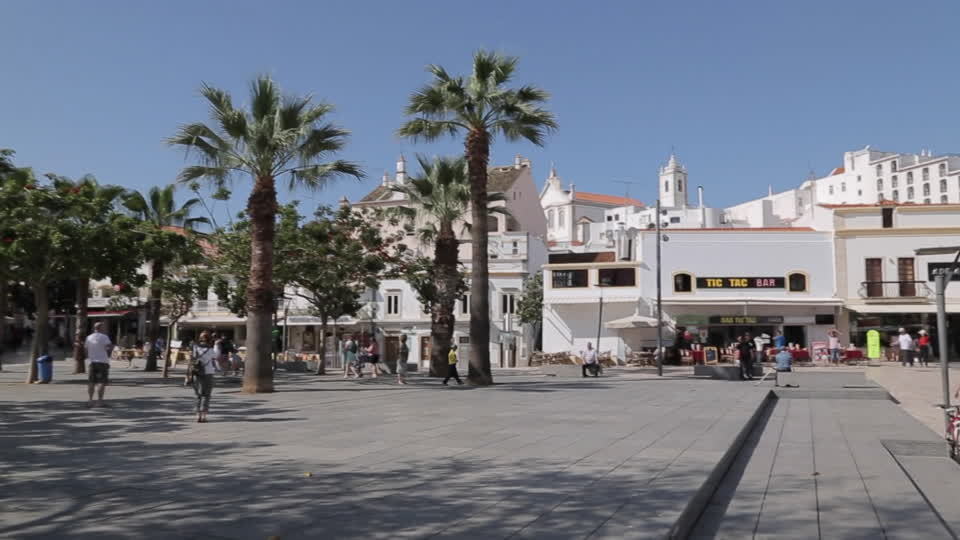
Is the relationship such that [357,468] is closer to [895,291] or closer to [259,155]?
[259,155]

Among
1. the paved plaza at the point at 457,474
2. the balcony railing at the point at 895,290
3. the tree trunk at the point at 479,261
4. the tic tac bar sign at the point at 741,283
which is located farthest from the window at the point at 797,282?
the paved plaza at the point at 457,474

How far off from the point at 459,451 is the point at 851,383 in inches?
694

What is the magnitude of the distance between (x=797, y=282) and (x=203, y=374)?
36.0 m

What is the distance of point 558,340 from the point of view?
144 ft

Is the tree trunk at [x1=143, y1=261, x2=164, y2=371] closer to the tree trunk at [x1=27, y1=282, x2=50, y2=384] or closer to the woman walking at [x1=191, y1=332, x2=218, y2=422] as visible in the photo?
the tree trunk at [x1=27, y1=282, x2=50, y2=384]

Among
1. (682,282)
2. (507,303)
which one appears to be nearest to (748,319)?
(682,282)

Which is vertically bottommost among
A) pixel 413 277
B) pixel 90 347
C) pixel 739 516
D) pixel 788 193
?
pixel 739 516

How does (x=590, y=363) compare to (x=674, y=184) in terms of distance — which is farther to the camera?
(x=674, y=184)

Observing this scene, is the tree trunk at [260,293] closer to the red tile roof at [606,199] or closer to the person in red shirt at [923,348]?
the person in red shirt at [923,348]

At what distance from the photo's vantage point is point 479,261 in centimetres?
2217

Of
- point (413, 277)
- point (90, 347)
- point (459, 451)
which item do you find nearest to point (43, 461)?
point (459, 451)

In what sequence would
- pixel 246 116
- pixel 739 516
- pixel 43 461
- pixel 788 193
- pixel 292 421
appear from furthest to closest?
1. pixel 788 193
2. pixel 246 116
3. pixel 292 421
4. pixel 43 461
5. pixel 739 516

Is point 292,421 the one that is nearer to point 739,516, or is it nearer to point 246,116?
point 739,516

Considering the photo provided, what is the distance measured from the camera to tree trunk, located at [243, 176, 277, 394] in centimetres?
1873
